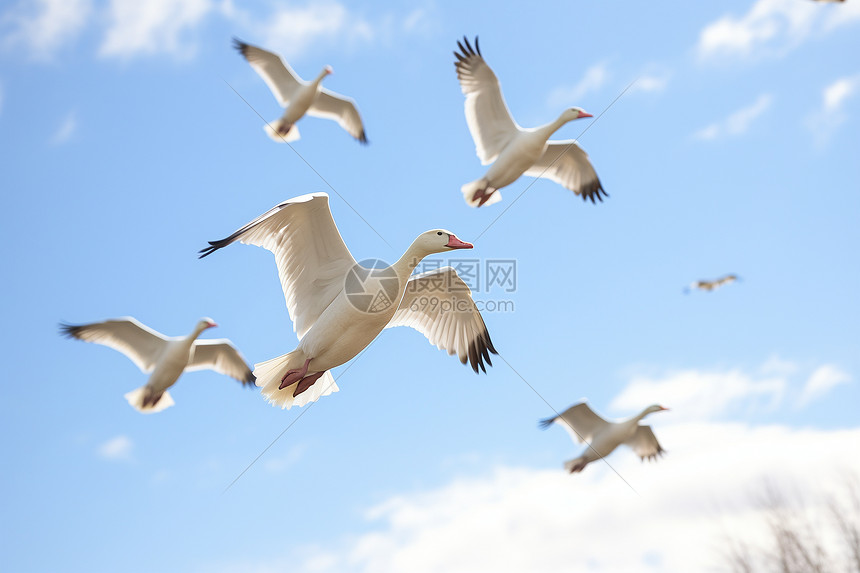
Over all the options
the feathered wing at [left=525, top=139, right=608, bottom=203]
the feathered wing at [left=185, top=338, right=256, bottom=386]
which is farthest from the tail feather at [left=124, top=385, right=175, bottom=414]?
the feathered wing at [left=525, top=139, right=608, bottom=203]

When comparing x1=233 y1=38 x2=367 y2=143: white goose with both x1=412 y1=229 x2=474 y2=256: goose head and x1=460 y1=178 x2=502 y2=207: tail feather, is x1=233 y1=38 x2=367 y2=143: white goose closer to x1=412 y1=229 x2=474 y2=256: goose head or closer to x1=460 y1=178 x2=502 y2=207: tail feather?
x1=460 y1=178 x2=502 y2=207: tail feather

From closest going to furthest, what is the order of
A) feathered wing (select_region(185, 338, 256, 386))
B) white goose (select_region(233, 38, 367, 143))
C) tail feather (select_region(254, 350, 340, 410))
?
tail feather (select_region(254, 350, 340, 410))
feathered wing (select_region(185, 338, 256, 386))
white goose (select_region(233, 38, 367, 143))

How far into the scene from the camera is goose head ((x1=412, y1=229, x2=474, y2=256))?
20.2 feet

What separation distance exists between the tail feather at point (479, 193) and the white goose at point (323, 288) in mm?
4216

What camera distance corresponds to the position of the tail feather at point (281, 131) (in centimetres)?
1539

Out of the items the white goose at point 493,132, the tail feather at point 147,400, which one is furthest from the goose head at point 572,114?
the tail feather at point 147,400

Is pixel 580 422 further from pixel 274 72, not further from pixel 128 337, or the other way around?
pixel 274 72

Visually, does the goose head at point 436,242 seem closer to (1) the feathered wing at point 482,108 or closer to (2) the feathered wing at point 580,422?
(1) the feathered wing at point 482,108

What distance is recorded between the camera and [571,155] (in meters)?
13.3

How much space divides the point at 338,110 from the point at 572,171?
6.16 m

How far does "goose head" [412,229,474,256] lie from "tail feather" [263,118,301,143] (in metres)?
9.95

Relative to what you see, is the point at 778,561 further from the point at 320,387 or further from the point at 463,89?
the point at 320,387

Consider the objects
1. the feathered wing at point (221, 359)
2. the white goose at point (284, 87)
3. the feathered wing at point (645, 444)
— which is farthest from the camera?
the white goose at point (284, 87)

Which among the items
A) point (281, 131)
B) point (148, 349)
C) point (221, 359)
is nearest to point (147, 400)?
point (148, 349)
